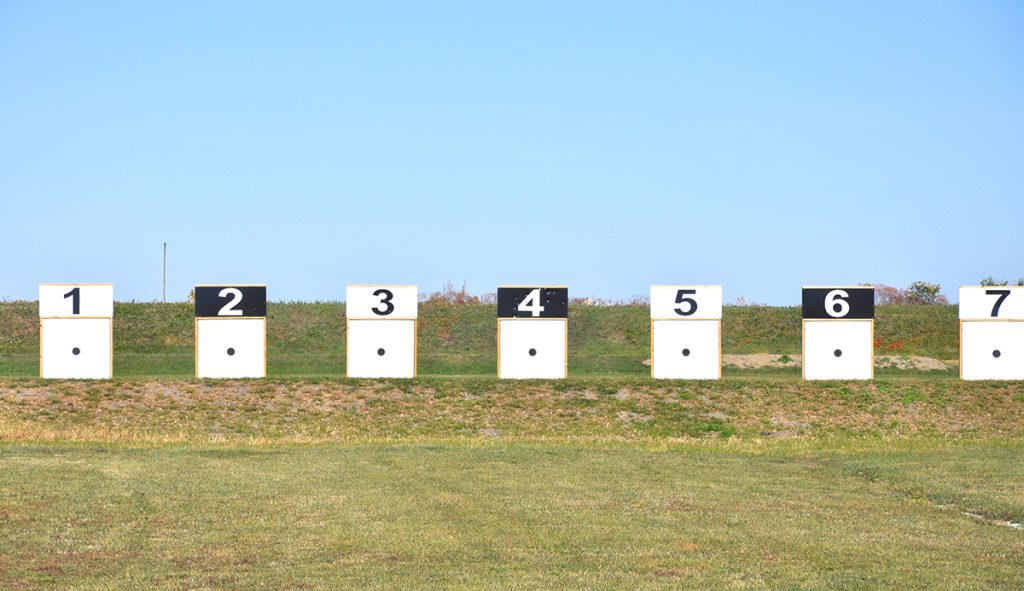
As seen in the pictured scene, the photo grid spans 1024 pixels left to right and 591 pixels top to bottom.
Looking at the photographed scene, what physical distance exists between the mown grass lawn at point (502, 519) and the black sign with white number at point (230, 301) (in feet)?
39.4

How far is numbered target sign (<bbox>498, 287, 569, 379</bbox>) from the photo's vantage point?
3441cm

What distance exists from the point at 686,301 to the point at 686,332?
86 centimetres

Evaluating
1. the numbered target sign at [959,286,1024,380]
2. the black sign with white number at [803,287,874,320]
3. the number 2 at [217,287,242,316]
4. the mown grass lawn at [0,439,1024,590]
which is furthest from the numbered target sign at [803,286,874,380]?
the number 2 at [217,287,242,316]

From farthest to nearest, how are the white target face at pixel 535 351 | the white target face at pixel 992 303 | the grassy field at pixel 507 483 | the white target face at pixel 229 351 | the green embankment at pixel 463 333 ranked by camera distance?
1. the green embankment at pixel 463 333
2. the white target face at pixel 992 303
3. the white target face at pixel 535 351
4. the white target face at pixel 229 351
5. the grassy field at pixel 507 483

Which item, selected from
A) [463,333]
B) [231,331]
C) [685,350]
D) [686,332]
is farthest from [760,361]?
[231,331]

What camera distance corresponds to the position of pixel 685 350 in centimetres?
3484

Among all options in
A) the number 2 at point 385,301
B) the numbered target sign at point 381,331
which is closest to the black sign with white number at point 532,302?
the numbered target sign at point 381,331

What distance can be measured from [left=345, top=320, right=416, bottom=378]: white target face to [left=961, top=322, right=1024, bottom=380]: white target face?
1537 cm

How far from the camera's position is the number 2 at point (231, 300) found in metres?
33.9

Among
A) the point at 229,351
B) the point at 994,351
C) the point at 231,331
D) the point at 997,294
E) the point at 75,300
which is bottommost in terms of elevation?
the point at 229,351

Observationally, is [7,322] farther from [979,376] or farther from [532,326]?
[979,376]

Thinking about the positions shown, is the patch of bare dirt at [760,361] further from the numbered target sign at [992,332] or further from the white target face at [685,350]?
the white target face at [685,350]

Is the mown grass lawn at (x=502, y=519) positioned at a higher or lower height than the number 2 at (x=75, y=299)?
lower

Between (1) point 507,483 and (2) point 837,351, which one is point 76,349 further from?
(1) point 507,483
